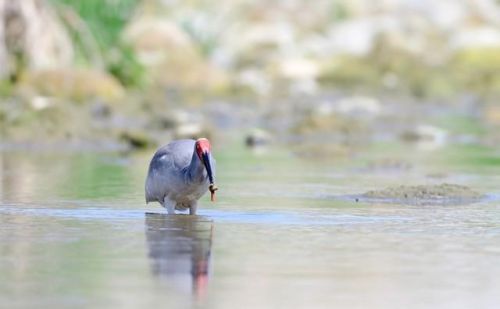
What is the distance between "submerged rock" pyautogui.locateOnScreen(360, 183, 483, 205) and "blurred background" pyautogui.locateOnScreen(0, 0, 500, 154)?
7232mm

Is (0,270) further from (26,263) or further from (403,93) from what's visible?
(403,93)

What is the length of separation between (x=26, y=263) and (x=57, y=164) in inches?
374

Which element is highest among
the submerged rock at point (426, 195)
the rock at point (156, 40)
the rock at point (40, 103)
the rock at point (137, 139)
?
the rock at point (156, 40)

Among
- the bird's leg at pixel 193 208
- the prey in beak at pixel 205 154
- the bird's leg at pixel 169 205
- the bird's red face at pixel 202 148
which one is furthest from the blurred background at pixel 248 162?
the bird's red face at pixel 202 148

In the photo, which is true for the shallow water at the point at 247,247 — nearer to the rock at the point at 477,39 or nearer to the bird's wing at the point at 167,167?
the bird's wing at the point at 167,167

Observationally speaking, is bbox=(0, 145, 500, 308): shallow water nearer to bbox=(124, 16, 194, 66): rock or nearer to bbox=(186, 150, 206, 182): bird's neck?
bbox=(186, 150, 206, 182): bird's neck

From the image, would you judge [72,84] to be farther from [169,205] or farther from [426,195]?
[169,205]

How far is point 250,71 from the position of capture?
4581 centimetres

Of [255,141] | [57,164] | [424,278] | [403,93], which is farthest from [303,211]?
[403,93]

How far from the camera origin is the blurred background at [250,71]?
2595cm

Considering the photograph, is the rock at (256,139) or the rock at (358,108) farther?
the rock at (358,108)

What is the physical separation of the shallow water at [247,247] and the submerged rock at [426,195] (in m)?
0.22

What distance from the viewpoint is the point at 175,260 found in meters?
9.76

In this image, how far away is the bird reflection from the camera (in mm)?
8930
